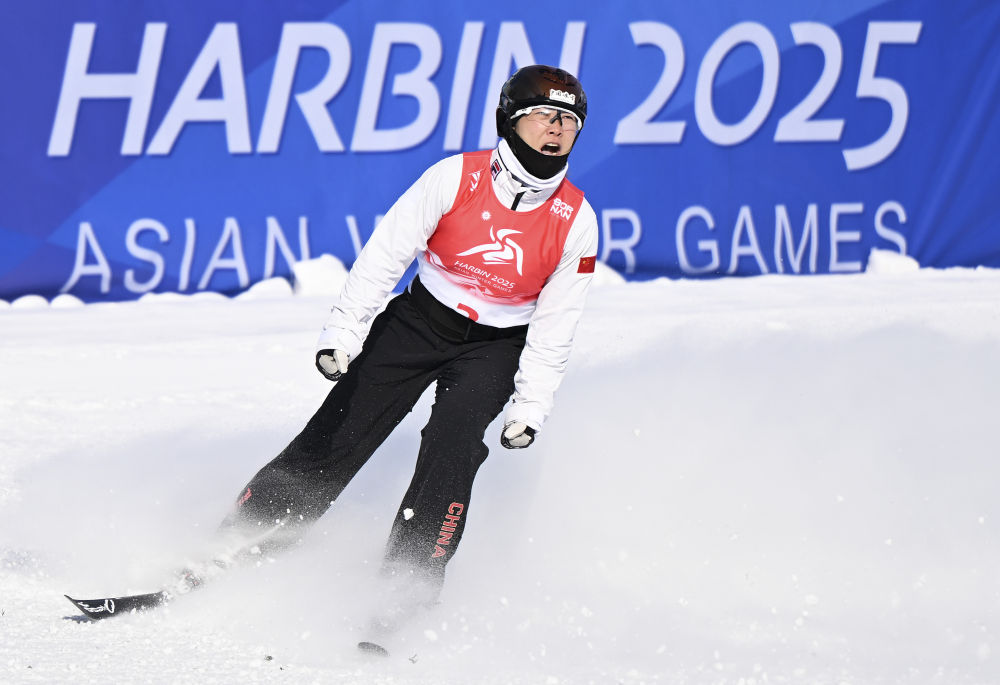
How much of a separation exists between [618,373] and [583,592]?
6.08 ft

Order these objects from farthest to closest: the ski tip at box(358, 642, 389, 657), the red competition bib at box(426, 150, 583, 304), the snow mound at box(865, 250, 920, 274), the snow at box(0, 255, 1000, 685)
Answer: the snow mound at box(865, 250, 920, 274), the red competition bib at box(426, 150, 583, 304), the snow at box(0, 255, 1000, 685), the ski tip at box(358, 642, 389, 657)

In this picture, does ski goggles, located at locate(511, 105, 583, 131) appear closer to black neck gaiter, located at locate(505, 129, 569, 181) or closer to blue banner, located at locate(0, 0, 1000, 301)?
black neck gaiter, located at locate(505, 129, 569, 181)

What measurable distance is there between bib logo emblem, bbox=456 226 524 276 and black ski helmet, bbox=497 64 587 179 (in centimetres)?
19

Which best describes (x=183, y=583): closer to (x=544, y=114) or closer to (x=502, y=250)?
(x=502, y=250)

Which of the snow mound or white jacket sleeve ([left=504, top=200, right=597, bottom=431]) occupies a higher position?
white jacket sleeve ([left=504, top=200, right=597, bottom=431])

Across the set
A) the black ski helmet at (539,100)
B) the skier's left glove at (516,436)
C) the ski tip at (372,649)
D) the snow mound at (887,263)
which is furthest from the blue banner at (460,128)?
the ski tip at (372,649)

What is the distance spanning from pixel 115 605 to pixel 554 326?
4.50 feet

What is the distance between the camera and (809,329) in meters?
5.77

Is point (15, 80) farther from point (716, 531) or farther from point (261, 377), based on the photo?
point (716, 531)

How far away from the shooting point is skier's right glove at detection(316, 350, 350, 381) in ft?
9.43

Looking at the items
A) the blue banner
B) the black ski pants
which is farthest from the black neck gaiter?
the blue banner

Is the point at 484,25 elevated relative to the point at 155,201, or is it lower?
elevated

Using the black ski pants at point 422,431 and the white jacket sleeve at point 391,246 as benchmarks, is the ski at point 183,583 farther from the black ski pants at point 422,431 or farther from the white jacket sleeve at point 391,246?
the white jacket sleeve at point 391,246

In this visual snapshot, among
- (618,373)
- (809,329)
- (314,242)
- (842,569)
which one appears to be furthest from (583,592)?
(314,242)
